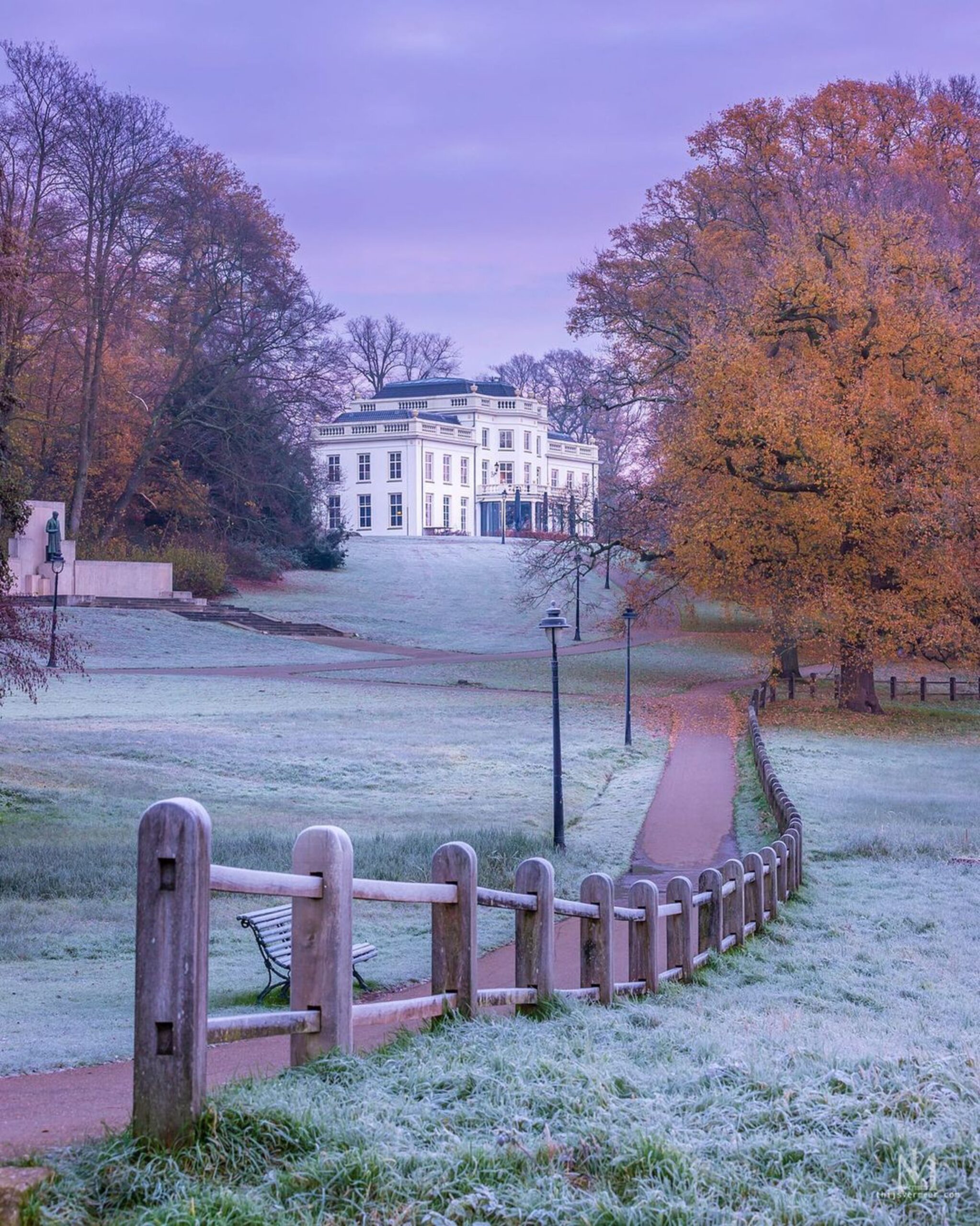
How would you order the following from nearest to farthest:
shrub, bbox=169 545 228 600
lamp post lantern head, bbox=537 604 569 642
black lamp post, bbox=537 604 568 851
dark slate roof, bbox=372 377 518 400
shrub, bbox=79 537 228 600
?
black lamp post, bbox=537 604 568 851 → lamp post lantern head, bbox=537 604 569 642 → shrub, bbox=79 537 228 600 → shrub, bbox=169 545 228 600 → dark slate roof, bbox=372 377 518 400

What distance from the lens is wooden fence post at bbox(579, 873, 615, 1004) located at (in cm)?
758

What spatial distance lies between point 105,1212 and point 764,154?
42.8 meters

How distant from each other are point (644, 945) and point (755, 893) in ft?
12.2

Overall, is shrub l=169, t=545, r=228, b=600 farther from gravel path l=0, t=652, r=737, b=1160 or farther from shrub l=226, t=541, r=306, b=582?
gravel path l=0, t=652, r=737, b=1160

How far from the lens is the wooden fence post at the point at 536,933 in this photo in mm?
6426

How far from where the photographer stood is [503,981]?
1055 cm

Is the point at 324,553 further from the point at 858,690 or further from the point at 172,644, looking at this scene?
the point at 858,690

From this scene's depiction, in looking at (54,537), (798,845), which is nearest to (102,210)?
(54,537)

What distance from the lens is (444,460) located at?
10644 cm

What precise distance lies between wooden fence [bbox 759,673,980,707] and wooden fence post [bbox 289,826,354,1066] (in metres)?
34.4

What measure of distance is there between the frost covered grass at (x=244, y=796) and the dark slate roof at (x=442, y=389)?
75.2 m

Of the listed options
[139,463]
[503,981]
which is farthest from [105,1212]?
[139,463]

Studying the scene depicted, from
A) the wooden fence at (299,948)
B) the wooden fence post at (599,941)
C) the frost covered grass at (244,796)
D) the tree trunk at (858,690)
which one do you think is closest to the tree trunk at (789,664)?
the tree trunk at (858,690)

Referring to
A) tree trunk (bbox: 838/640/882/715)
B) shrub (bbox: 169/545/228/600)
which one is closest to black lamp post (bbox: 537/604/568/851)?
tree trunk (bbox: 838/640/882/715)
